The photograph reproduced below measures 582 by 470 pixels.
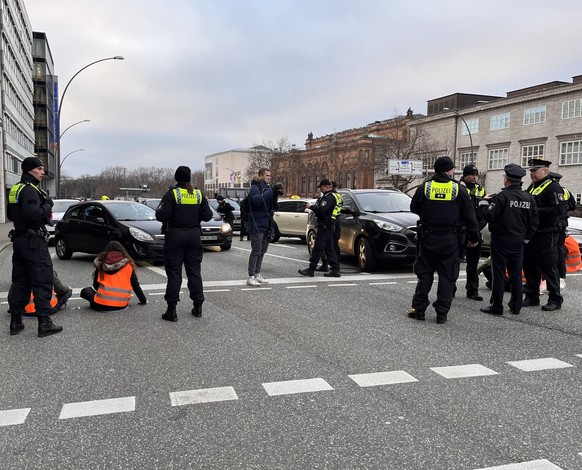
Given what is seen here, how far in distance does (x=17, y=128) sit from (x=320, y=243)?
4832 cm

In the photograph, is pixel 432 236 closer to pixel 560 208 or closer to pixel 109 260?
pixel 560 208

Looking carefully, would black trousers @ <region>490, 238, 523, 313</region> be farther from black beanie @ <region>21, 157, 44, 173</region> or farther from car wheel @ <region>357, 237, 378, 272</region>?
black beanie @ <region>21, 157, 44, 173</region>

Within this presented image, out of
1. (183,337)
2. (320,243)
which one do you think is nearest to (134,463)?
(183,337)

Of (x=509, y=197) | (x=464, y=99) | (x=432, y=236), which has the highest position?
(x=464, y=99)

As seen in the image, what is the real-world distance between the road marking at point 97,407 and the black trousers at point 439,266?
3.77 m

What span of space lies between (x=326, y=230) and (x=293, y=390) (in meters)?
5.98

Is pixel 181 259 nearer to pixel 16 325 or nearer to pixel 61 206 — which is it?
pixel 16 325

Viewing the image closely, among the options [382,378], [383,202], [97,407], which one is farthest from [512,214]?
[97,407]

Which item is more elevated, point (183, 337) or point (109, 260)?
point (109, 260)

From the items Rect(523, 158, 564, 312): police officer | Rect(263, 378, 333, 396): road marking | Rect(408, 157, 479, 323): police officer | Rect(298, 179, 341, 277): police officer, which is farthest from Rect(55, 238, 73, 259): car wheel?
Rect(523, 158, 564, 312): police officer

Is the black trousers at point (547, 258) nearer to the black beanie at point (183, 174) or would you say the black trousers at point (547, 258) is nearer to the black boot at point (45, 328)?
the black beanie at point (183, 174)

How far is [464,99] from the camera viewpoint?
234 ft

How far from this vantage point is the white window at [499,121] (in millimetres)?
55719

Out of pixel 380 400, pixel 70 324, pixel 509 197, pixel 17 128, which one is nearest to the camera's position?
pixel 380 400
